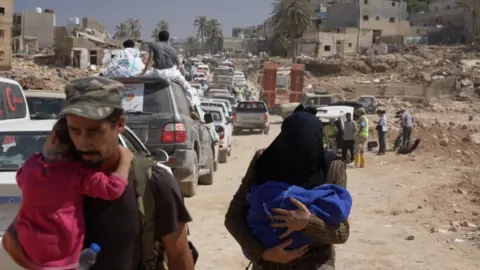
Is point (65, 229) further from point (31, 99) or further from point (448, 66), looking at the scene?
point (448, 66)

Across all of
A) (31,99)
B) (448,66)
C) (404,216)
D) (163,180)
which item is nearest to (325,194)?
(163,180)

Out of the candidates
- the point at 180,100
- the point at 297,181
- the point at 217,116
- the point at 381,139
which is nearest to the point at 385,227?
the point at 180,100

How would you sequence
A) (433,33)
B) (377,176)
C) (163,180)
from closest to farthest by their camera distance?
1. (163,180)
2. (377,176)
3. (433,33)

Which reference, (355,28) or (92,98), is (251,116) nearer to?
(92,98)

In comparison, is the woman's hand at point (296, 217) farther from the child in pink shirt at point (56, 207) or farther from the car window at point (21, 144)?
the car window at point (21, 144)

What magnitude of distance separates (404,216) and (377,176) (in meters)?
5.96

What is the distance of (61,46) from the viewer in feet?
214

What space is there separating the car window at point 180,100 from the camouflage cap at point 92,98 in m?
7.44

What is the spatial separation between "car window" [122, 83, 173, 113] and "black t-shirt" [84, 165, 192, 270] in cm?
722

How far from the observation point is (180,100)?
10164 millimetres

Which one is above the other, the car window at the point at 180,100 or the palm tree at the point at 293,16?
the palm tree at the point at 293,16

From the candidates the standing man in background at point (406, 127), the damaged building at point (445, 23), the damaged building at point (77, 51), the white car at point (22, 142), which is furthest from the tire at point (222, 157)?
the damaged building at point (445, 23)

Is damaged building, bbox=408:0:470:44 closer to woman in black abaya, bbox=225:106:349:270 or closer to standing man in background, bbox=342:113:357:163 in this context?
standing man in background, bbox=342:113:357:163

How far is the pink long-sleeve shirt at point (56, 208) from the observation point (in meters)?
2.29
